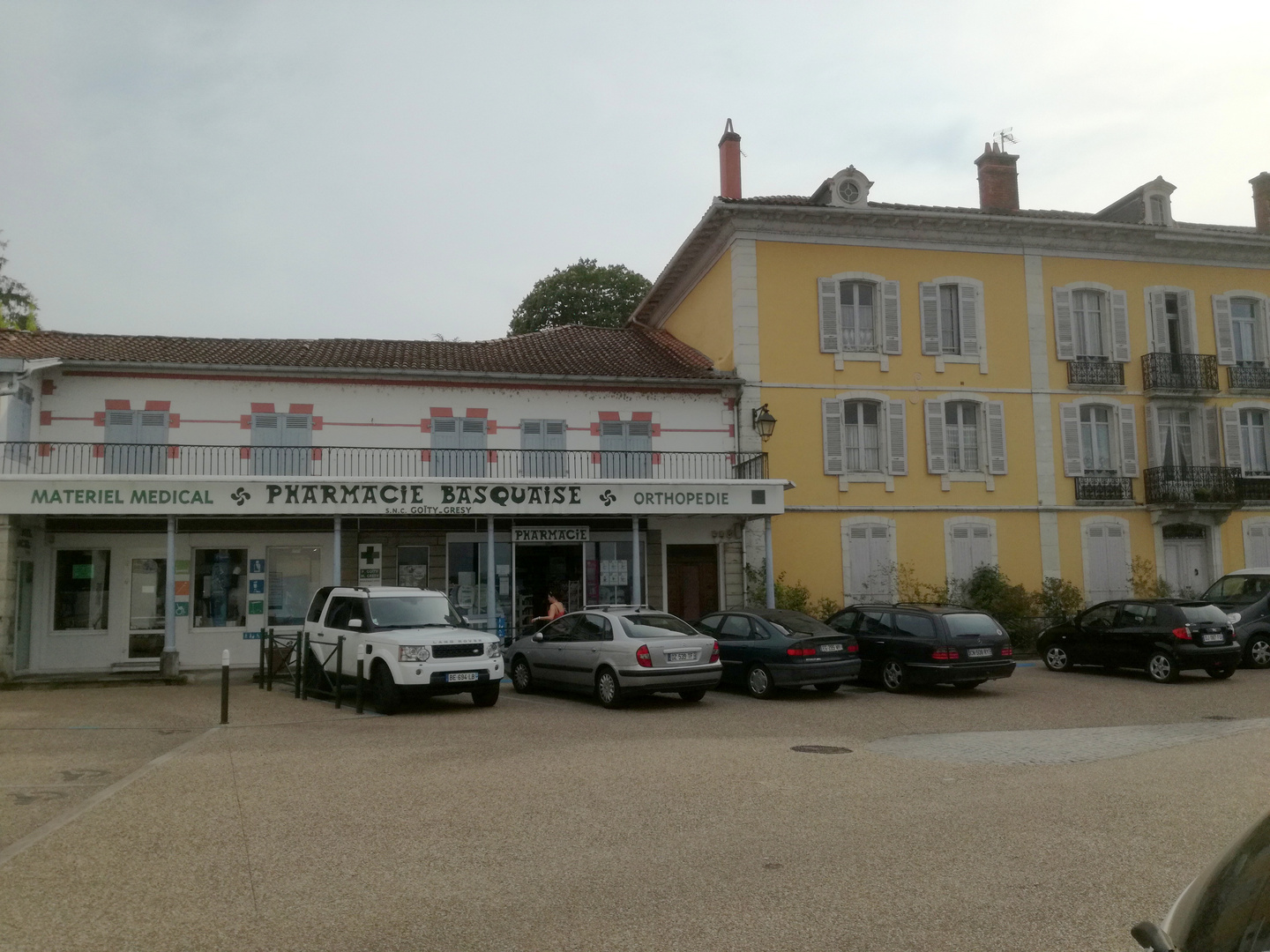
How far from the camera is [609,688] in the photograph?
14.4 metres

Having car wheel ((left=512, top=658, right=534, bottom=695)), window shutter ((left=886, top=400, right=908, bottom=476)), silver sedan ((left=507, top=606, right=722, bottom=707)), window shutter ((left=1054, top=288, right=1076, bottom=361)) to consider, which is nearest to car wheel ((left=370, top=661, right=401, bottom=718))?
silver sedan ((left=507, top=606, right=722, bottom=707))

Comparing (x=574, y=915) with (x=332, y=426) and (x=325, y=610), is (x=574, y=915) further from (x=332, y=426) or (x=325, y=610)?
(x=332, y=426)

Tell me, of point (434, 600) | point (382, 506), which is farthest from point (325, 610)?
point (382, 506)

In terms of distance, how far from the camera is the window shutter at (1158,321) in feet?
86.6

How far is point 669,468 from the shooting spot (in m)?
22.7

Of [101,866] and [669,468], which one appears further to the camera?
[669,468]

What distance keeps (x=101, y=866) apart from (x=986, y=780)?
6919 mm

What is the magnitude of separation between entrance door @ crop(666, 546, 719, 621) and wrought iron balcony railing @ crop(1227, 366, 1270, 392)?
1509cm

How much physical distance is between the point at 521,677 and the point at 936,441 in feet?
41.7

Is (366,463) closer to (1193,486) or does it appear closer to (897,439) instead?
(897,439)

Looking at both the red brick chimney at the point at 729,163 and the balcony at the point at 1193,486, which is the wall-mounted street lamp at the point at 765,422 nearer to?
the red brick chimney at the point at 729,163

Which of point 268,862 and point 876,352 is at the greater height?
point 876,352

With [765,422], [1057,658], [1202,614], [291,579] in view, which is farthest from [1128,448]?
[291,579]

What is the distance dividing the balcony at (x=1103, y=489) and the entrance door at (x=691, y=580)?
9.67 metres
